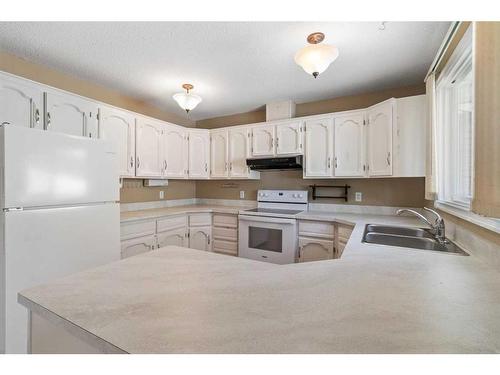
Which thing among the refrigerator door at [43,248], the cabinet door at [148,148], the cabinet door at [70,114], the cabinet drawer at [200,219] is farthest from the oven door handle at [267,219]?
the cabinet door at [70,114]

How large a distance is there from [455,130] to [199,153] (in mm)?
2858

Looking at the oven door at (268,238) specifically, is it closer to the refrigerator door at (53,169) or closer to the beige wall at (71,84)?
the refrigerator door at (53,169)

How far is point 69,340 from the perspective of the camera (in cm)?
61

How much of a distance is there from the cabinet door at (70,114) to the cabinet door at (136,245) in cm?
112

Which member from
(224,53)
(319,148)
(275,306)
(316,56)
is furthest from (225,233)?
(275,306)

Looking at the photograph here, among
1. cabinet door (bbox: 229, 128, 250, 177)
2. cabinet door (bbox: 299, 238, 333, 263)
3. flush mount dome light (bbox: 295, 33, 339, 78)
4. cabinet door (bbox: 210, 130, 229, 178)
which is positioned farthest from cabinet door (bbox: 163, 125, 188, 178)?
flush mount dome light (bbox: 295, 33, 339, 78)

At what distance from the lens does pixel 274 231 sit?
2.71 m

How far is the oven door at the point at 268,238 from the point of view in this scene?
8.54ft

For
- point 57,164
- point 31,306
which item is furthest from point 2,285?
point 31,306

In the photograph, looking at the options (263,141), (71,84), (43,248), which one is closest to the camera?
(43,248)

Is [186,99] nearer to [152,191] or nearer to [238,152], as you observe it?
[238,152]

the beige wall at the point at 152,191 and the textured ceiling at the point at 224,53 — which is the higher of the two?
the textured ceiling at the point at 224,53

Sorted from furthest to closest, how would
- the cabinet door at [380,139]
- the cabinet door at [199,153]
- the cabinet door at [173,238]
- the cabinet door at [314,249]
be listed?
the cabinet door at [199,153]
the cabinet door at [173,238]
the cabinet door at [314,249]
the cabinet door at [380,139]

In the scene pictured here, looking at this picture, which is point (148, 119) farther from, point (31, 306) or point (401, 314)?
point (401, 314)
